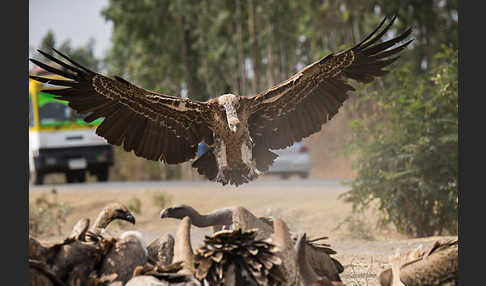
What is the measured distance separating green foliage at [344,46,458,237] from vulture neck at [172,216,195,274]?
547 cm

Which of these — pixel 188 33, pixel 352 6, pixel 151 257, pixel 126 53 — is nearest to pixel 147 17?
pixel 188 33

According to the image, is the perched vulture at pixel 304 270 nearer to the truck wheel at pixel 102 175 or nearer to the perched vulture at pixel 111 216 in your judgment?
the perched vulture at pixel 111 216

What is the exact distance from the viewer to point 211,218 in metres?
3.49

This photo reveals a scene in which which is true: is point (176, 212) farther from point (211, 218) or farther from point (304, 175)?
point (304, 175)

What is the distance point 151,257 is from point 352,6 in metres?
18.1

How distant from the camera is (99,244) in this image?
314 centimetres

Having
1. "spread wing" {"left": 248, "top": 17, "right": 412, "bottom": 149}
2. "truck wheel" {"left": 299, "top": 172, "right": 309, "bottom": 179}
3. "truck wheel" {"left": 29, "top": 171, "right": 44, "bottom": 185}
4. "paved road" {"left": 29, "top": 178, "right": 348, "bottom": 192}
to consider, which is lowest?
"paved road" {"left": 29, "top": 178, "right": 348, "bottom": 192}

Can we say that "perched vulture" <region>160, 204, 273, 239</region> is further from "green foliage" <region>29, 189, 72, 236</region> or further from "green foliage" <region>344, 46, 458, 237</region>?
"green foliage" <region>29, 189, 72, 236</region>

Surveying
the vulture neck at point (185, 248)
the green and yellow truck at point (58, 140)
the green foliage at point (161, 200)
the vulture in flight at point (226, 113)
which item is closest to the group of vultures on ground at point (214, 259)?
the vulture neck at point (185, 248)

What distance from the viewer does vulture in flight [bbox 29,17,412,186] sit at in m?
4.50

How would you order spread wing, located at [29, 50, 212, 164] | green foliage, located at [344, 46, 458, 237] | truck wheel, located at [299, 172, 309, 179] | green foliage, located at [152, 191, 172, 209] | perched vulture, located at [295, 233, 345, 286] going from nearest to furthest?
perched vulture, located at [295, 233, 345, 286] < spread wing, located at [29, 50, 212, 164] < green foliage, located at [344, 46, 458, 237] < green foliage, located at [152, 191, 172, 209] < truck wheel, located at [299, 172, 309, 179]

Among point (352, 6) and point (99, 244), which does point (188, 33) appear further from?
point (99, 244)

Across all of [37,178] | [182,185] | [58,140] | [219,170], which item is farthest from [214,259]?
[37,178]

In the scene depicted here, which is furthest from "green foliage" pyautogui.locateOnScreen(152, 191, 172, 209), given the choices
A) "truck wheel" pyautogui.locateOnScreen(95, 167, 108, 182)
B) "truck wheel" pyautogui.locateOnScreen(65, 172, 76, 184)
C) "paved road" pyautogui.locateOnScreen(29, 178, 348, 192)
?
"truck wheel" pyautogui.locateOnScreen(65, 172, 76, 184)
